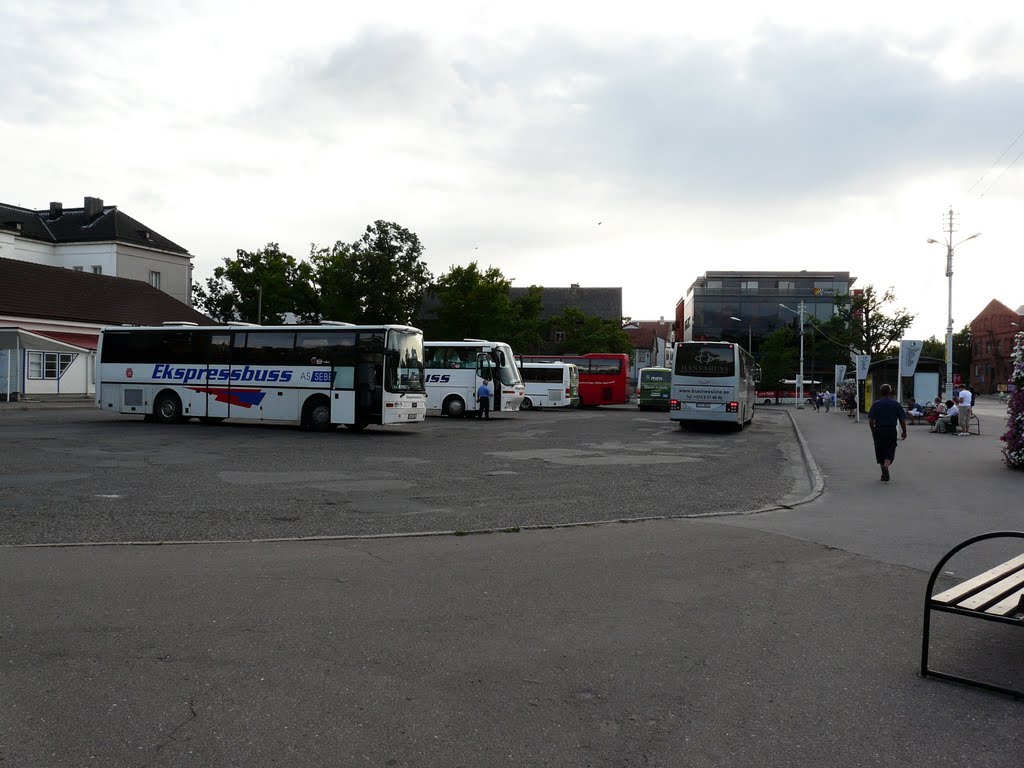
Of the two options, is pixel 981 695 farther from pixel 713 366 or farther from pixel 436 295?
pixel 436 295

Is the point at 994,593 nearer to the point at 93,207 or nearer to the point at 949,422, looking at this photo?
the point at 949,422

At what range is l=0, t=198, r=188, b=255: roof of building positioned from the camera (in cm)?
7112

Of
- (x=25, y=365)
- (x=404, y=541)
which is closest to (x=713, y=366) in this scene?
(x=404, y=541)

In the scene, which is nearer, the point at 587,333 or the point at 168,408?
the point at 168,408

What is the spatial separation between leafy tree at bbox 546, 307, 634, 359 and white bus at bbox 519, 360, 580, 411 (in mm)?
34003

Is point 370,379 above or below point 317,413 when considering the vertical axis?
above

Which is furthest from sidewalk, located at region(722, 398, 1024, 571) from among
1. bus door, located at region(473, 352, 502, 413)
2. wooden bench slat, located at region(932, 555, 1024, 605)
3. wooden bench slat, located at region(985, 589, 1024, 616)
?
bus door, located at region(473, 352, 502, 413)

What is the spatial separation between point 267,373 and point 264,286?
48.9 metres

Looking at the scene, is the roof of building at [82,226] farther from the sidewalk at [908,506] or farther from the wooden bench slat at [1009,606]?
the wooden bench slat at [1009,606]

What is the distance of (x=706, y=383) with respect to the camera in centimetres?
2870

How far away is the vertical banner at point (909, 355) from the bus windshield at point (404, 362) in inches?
774

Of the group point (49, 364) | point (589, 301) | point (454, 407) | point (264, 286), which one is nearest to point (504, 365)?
point (454, 407)

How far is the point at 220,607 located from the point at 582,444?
16.5m

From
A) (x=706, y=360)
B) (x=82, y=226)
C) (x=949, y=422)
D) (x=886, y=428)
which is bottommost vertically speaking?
(x=949, y=422)
